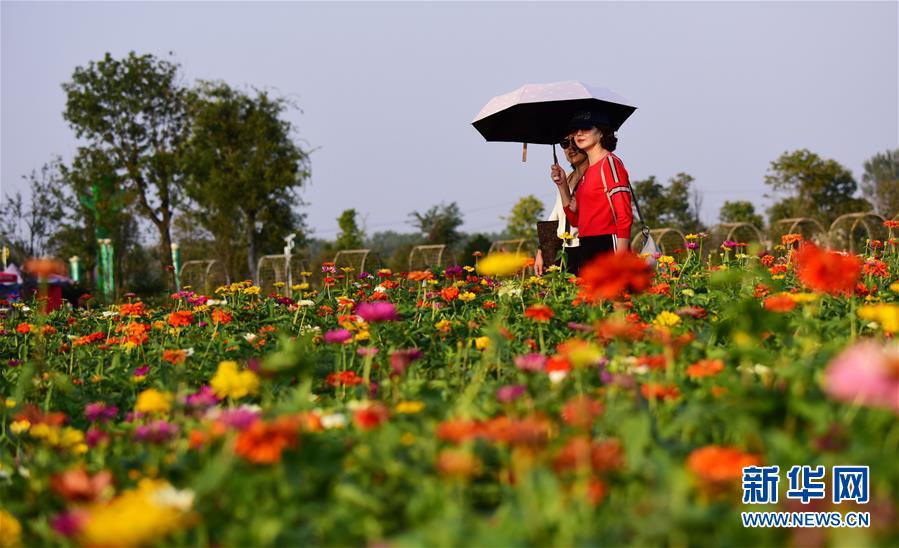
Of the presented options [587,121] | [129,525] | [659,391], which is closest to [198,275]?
[587,121]

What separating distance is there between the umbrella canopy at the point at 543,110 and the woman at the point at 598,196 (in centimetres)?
107

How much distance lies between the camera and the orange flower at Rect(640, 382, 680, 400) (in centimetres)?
221

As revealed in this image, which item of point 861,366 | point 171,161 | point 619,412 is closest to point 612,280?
point 619,412

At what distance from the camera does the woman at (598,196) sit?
18.0 feet

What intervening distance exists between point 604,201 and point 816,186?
3059 centimetres

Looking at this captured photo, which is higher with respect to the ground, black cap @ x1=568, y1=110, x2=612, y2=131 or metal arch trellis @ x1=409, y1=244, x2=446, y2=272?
black cap @ x1=568, y1=110, x2=612, y2=131

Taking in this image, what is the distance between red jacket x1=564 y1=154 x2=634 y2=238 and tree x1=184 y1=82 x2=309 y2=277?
84.0 feet

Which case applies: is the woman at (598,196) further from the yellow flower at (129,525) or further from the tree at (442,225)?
the tree at (442,225)

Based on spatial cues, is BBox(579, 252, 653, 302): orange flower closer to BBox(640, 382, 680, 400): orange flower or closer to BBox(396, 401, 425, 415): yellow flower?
BBox(640, 382, 680, 400): orange flower

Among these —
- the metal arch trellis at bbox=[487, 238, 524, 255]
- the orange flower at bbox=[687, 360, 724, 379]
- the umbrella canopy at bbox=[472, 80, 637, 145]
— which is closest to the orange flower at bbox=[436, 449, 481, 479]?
the orange flower at bbox=[687, 360, 724, 379]

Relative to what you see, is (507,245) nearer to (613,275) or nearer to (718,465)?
(613,275)

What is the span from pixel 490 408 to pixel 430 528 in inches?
35.1

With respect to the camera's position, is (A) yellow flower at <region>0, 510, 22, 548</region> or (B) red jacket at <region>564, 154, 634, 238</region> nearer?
(A) yellow flower at <region>0, 510, 22, 548</region>

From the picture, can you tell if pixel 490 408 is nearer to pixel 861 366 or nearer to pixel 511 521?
pixel 511 521
